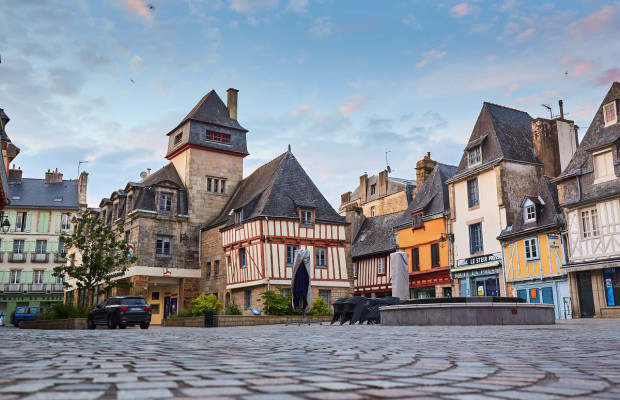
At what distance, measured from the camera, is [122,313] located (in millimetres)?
19547

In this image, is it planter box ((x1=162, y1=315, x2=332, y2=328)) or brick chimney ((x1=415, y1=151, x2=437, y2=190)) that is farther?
brick chimney ((x1=415, y1=151, x2=437, y2=190))

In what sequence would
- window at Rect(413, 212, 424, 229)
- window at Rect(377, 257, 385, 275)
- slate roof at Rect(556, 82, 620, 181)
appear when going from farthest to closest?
window at Rect(377, 257, 385, 275) < window at Rect(413, 212, 424, 229) < slate roof at Rect(556, 82, 620, 181)

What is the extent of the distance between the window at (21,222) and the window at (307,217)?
100 ft

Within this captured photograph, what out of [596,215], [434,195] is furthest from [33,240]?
[596,215]

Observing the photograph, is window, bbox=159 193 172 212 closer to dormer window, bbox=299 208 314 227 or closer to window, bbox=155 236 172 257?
window, bbox=155 236 172 257

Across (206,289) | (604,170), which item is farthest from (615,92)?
(206,289)

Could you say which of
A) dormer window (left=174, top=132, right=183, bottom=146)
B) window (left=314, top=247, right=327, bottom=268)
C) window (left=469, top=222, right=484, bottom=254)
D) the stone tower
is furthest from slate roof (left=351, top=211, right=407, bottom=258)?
dormer window (left=174, top=132, right=183, bottom=146)

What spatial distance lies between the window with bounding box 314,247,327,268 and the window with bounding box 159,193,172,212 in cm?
1004

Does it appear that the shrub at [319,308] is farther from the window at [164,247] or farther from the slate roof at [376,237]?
the window at [164,247]

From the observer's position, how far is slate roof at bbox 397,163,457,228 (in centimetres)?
3150

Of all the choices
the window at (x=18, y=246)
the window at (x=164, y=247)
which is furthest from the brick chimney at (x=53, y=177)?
the window at (x=164, y=247)

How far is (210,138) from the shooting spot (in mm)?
36969

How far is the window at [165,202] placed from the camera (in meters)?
34.3

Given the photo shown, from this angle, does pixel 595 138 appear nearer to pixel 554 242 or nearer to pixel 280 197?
pixel 554 242
